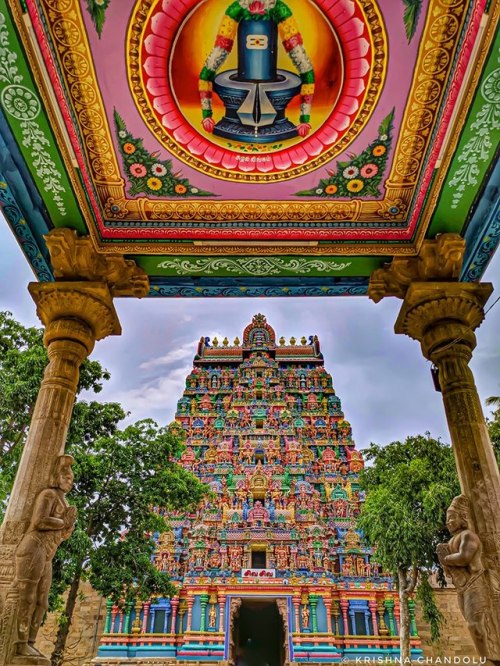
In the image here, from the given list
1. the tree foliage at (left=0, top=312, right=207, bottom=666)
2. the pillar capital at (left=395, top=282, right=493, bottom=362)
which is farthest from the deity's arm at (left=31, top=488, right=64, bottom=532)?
the tree foliage at (left=0, top=312, right=207, bottom=666)

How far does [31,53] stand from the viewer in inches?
142

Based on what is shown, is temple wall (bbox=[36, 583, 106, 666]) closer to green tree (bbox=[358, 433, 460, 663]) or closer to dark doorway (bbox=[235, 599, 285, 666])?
dark doorway (bbox=[235, 599, 285, 666])

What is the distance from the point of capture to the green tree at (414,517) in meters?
12.7

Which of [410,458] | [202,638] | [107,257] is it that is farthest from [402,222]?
[202,638]

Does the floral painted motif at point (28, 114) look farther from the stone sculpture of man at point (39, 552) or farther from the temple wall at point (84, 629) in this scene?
the temple wall at point (84, 629)

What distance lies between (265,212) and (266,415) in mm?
20098

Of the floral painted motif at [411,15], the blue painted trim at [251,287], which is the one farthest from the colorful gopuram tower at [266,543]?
the floral painted motif at [411,15]

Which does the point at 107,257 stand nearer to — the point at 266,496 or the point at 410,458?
the point at 410,458

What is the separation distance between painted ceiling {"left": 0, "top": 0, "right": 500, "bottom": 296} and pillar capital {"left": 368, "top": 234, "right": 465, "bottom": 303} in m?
0.15

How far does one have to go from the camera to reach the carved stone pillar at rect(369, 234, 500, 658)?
4141 millimetres

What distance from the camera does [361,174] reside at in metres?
5.06

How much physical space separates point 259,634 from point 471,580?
19.4 metres

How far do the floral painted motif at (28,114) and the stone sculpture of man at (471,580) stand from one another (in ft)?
14.6

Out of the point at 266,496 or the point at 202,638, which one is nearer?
the point at 202,638
